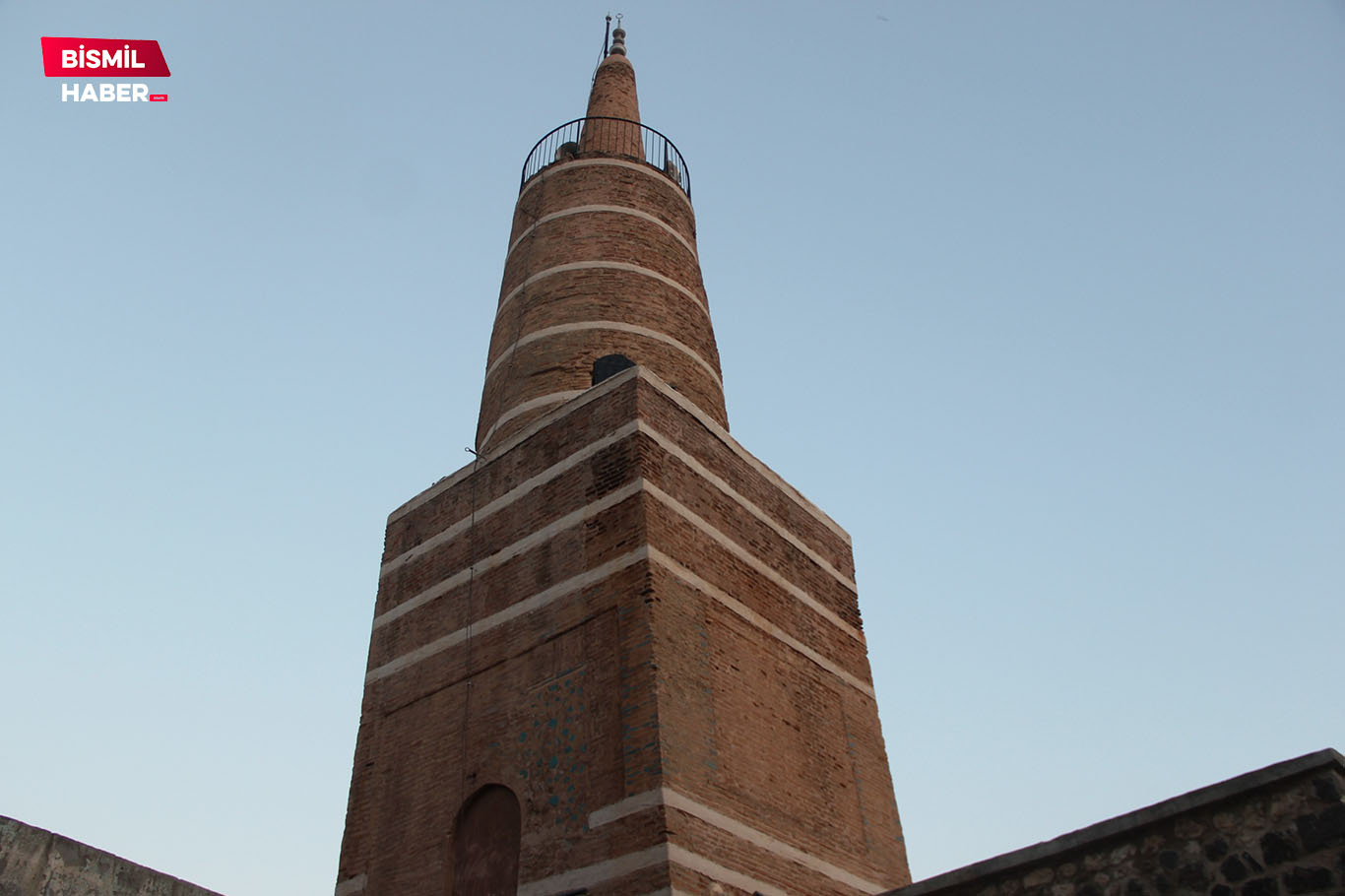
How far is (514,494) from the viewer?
1195 cm

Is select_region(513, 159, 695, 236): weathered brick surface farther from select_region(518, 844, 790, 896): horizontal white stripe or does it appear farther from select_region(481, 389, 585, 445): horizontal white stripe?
select_region(518, 844, 790, 896): horizontal white stripe

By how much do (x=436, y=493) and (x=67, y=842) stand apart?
5501mm

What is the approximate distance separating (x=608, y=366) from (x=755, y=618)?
376 cm

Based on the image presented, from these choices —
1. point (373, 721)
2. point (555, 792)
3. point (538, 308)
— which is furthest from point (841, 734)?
point (538, 308)

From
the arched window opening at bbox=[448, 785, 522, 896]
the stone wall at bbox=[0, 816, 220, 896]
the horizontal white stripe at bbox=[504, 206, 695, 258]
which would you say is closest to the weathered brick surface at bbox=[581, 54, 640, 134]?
the horizontal white stripe at bbox=[504, 206, 695, 258]

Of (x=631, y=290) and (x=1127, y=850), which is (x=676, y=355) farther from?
(x=1127, y=850)

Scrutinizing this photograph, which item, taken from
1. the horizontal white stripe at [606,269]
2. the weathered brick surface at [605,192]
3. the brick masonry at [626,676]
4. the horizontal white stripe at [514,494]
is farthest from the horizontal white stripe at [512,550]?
the weathered brick surface at [605,192]

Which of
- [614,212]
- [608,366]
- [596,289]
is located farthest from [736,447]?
[614,212]

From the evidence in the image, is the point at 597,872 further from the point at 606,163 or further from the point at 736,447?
the point at 606,163

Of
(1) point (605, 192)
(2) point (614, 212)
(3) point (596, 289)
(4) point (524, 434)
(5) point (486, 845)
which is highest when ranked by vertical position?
(1) point (605, 192)

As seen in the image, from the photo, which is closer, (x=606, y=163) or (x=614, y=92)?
(x=606, y=163)

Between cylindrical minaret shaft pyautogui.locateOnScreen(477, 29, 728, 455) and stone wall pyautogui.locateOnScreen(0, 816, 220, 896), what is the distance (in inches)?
224

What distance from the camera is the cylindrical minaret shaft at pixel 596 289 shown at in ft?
44.5

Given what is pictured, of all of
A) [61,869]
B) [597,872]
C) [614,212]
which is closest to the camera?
[61,869]
